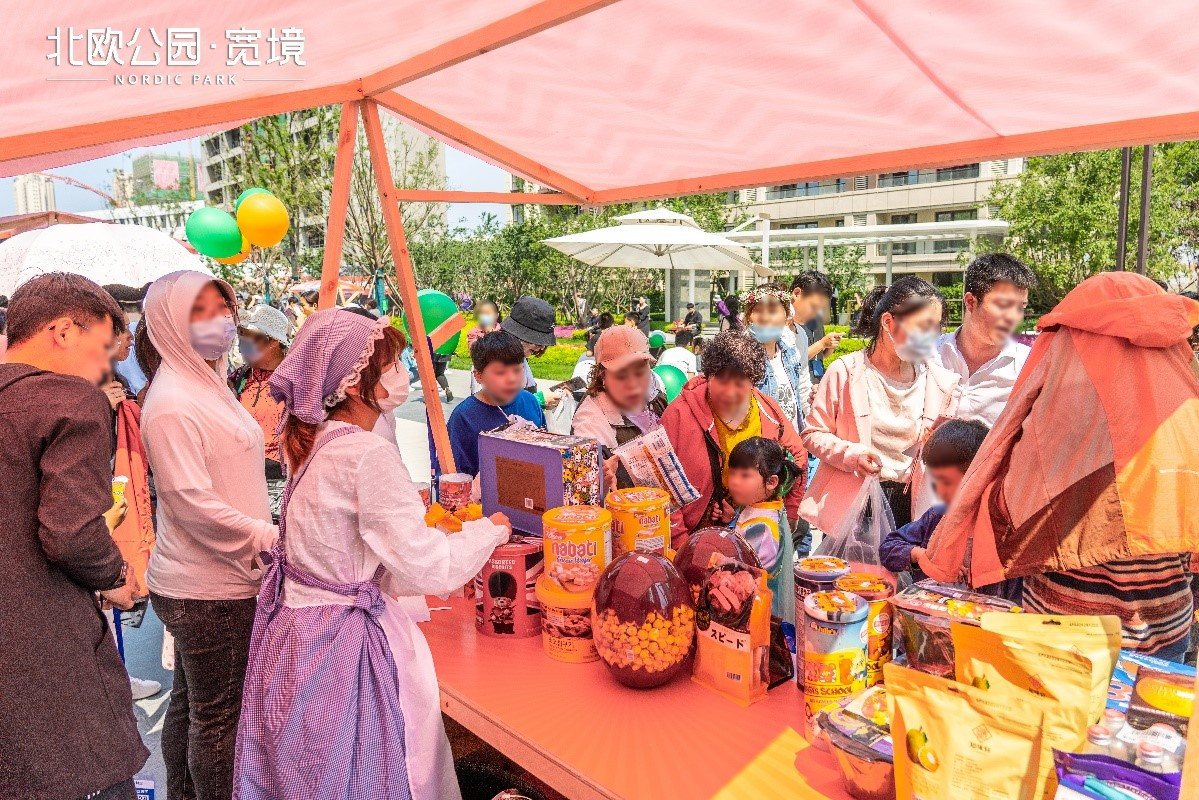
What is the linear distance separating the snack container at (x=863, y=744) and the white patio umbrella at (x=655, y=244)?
7.84 m

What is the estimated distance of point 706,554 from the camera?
1.64m

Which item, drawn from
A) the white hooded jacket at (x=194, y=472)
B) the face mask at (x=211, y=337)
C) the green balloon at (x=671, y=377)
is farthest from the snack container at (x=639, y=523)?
the green balloon at (x=671, y=377)

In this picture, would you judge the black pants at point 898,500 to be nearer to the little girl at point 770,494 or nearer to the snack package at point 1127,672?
the little girl at point 770,494

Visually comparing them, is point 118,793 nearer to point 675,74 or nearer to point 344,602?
point 344,602

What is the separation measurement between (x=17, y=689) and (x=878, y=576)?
1825 mm

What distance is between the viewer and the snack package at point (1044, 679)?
3.47ft

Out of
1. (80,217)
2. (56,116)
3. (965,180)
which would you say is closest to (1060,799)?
(56,116)

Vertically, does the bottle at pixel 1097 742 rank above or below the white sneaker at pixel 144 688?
above

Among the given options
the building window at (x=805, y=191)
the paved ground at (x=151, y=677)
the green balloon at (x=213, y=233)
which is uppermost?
the building window at (x=805, y=191)

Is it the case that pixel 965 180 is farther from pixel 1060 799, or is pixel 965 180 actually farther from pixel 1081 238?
pixel 1060 799

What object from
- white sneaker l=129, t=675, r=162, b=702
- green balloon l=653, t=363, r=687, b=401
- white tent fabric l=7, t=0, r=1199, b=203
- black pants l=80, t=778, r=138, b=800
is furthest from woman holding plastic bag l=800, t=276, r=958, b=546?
white sneaker l=129, t=675, r=162, b=702

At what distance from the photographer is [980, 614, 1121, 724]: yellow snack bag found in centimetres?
109

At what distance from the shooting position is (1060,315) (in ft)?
5.15

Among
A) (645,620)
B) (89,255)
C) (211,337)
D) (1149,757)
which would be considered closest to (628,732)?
(645,620)
